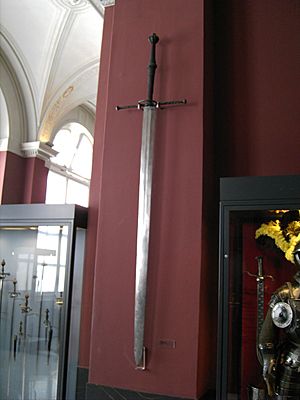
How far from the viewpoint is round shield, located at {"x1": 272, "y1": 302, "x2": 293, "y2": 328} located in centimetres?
290

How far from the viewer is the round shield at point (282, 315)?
9.52 feet

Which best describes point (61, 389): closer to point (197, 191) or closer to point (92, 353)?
point (92, 353)

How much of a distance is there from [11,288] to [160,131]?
2230mm

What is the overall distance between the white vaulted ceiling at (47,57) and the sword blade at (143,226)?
14.6 feet

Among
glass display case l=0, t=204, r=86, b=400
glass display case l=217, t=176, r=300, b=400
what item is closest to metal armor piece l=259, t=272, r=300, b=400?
glass display case l=217, t=176, r=300, b=400

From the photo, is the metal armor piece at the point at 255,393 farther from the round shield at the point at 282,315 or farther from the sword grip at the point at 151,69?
the sword grip at the point at 151,69

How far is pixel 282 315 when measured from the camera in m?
2.93

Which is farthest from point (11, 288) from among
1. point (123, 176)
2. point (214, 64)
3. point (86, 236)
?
point (214, 64)

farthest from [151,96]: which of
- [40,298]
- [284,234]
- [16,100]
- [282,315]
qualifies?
[16,100]

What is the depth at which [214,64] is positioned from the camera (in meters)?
4.23

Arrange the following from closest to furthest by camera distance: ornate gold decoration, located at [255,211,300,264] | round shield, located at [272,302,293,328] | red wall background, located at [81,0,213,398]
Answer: round shield, located at [272,302,293,328] < ornate gold decoration, located at [255,211,300,264] < red wall background, located at [81,0,213,398]

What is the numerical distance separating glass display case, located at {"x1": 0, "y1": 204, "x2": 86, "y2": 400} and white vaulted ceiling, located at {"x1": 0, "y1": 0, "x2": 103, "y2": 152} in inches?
179

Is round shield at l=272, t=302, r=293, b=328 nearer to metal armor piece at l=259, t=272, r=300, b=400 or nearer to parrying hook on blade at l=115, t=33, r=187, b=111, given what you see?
metal armor piece at l=259, t=272, r=300, b=400

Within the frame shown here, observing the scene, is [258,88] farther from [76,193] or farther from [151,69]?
[76,193]
